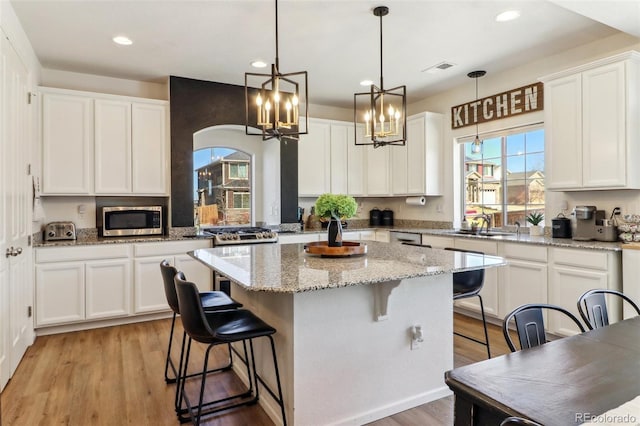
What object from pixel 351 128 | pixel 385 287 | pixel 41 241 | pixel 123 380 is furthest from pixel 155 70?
pixel 385 287

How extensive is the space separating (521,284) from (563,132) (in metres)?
1.44

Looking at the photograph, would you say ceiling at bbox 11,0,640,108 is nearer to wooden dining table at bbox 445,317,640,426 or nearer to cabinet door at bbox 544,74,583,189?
cabinet door at bbox 544,74,583,189

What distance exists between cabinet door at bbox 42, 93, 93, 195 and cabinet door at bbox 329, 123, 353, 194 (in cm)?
298

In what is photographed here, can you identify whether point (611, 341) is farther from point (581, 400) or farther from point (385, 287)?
point (385, 287)

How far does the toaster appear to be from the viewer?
3.95m

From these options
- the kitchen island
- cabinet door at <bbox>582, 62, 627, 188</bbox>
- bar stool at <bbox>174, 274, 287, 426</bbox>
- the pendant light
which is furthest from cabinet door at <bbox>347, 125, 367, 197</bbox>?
bar stool at <bbox>174, 274, 287, 426</bbox>

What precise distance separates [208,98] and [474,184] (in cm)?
345

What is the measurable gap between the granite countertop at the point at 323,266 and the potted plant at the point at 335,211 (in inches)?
7.0

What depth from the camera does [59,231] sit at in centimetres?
400

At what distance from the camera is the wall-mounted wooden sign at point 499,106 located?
4004 mm

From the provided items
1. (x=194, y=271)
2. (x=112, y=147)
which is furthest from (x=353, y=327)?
(x=112, y=147)

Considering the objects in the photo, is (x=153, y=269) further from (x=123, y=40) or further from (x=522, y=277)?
(x=522, y=277)

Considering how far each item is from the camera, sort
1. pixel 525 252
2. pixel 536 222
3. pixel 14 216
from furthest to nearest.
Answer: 1. pixel 536 222
2. pixel 525 252
3. pixel 14 216

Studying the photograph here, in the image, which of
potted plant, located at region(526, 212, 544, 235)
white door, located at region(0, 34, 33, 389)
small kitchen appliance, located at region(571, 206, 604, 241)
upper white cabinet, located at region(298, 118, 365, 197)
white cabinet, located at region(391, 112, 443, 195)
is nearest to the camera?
white door, located at region(0, 34, 33, 389)
